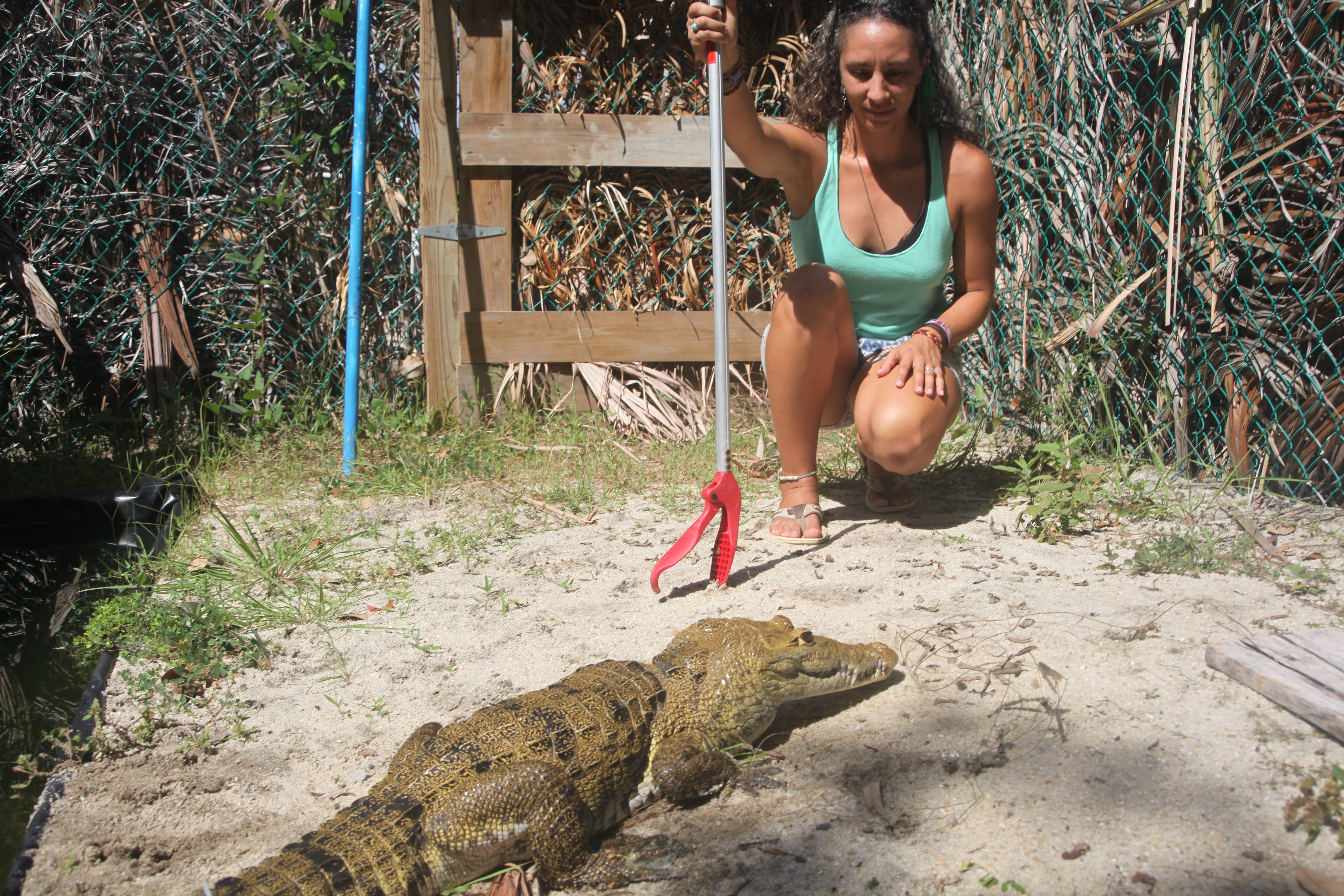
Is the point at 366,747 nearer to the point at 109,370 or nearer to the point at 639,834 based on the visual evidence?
the point at 639,834

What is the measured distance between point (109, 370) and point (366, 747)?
360 centimetres

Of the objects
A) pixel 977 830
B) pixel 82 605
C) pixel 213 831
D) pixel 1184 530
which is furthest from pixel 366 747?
pixel 1184 530

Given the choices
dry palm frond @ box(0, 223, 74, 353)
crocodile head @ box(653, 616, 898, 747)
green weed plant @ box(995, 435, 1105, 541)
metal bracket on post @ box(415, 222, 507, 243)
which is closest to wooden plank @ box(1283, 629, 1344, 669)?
crocodile head @ box(653, 616, 898, 747)

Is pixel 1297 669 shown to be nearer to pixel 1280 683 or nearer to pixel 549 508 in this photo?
pixel 1280 683

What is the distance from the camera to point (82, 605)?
312cm

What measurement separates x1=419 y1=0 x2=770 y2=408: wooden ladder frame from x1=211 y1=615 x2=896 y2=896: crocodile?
2.75m

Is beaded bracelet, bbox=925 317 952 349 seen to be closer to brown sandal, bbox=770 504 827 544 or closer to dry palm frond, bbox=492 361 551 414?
brown sandal, bbox=770 504 827 544

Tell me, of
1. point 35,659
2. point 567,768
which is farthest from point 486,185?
point 567,768

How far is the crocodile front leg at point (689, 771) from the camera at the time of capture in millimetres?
1898

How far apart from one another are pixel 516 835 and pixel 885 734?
869mm

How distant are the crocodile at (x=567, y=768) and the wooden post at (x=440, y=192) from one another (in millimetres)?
2802

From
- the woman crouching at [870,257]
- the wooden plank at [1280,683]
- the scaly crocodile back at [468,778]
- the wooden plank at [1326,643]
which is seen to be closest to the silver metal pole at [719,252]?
the woman crouching at [870,257]

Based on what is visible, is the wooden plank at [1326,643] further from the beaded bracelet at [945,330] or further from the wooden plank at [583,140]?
the wooden plank at [583,140]

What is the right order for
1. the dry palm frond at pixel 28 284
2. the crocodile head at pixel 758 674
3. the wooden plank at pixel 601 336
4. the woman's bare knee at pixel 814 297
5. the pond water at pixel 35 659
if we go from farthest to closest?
the wooden plank at pixel 601 336
the dry palm frond at pixel 28 284
the woman's bare knee at pixel 814 297
the pond water at pixel 35 659
the crocodile head at pixel 758 674
